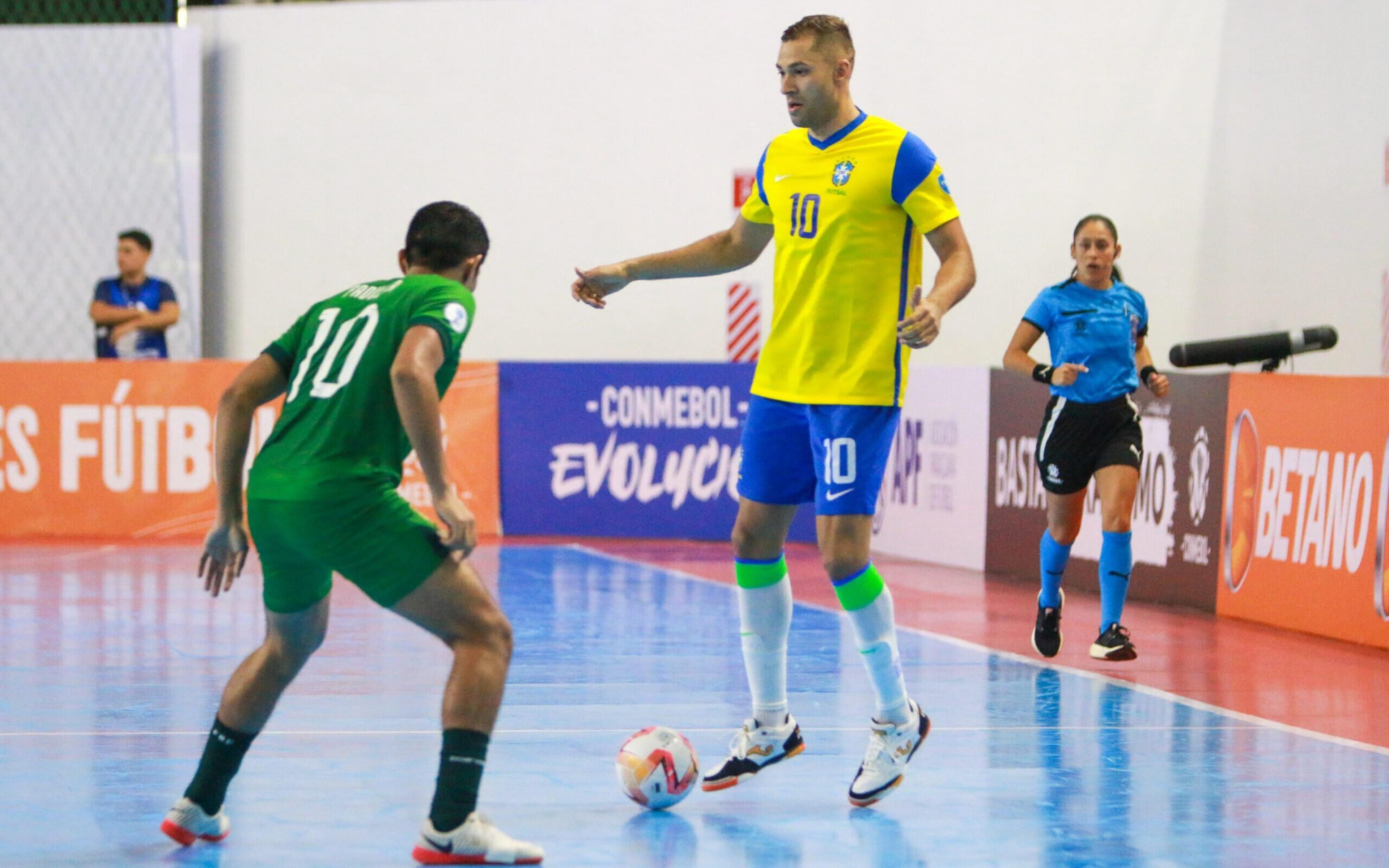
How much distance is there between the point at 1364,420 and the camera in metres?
9.16

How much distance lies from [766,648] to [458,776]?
1.38 meters

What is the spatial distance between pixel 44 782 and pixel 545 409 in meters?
9.26

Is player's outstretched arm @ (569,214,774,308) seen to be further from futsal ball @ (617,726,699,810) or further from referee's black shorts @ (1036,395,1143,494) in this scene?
referee's black shorts @ (1036,395,1143,494)

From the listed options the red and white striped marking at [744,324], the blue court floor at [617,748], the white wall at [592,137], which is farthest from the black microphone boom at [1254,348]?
the white wall at [592,137]

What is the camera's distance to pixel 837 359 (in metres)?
5.34

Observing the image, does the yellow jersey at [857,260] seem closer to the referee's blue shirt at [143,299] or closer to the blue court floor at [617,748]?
the blue court floor at [617,748]

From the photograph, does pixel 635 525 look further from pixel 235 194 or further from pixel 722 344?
pixel 235 194

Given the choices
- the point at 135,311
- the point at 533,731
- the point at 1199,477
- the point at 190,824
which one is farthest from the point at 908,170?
the point at 135,311

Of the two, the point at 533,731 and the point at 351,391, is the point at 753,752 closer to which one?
the point at 533,731

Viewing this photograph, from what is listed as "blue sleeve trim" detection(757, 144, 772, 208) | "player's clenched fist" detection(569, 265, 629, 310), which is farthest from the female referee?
"player's clenched fist" detection(569, 265, 629, 310)

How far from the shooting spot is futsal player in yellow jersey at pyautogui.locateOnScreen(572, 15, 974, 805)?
5305mm

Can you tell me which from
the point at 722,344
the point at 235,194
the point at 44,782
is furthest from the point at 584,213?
the point at 44,782

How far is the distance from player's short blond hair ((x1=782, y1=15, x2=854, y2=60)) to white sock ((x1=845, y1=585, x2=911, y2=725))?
1624 mm

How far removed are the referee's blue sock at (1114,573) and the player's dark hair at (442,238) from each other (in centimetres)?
447
